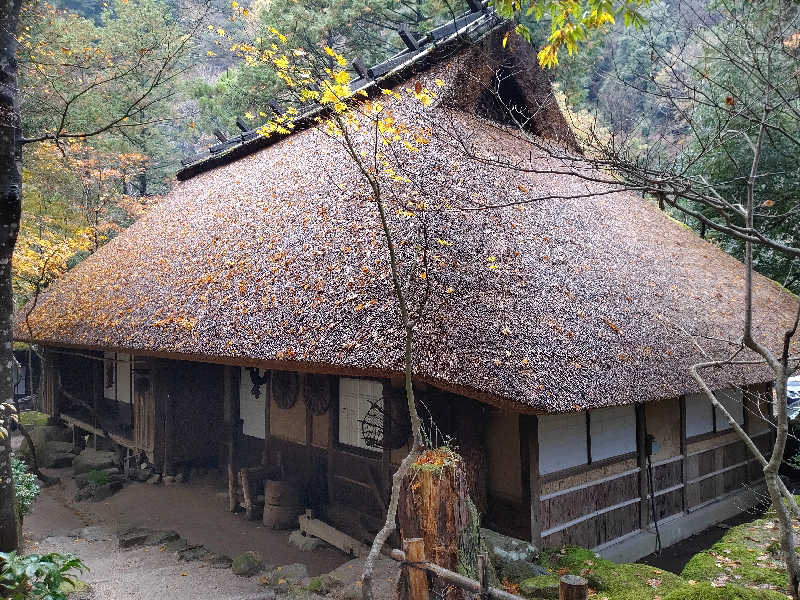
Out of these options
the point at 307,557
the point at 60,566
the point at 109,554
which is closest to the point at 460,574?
the point at 60,566

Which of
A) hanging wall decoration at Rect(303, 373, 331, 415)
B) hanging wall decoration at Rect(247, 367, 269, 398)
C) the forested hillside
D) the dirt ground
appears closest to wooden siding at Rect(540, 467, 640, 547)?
the dirt ground

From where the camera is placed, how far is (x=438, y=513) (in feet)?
10.2

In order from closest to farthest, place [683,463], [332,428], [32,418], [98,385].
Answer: [332,428] → [683,463] → [98,385] → [32,418]

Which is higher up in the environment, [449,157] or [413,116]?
[413,116]

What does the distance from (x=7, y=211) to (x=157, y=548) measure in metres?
4.26

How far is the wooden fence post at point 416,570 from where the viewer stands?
3.01 metres

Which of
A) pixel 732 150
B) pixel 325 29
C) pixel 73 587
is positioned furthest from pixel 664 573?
pixel 325 29

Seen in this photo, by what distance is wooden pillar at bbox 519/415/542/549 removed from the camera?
16.7ft

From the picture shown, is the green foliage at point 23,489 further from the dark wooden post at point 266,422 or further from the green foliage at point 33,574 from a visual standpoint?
the dark wooden post at point 266,422

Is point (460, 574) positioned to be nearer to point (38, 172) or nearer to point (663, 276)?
point (663, 276)

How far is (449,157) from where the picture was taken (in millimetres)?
6453

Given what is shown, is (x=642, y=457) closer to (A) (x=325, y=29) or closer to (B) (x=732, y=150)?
(B) (x=732, y=150)

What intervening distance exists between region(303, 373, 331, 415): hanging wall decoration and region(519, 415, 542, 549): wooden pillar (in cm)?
288

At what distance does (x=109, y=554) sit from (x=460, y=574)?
5.29 m
